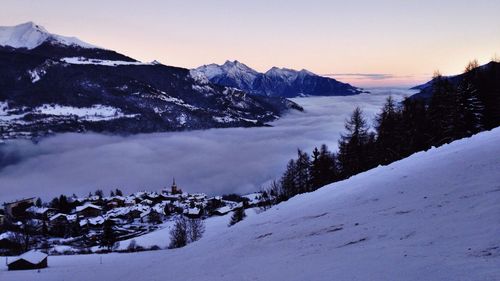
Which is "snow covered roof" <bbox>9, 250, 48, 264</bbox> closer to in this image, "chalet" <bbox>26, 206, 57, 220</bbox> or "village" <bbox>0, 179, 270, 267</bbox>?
"village" <bbox>0, 179, 270, 267</bbox>

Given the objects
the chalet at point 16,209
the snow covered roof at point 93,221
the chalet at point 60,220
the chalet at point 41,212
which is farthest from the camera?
the chalet at point 16,209

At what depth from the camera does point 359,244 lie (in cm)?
1697

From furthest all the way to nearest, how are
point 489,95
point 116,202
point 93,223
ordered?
point 116,202
point 93,223
point 489,95

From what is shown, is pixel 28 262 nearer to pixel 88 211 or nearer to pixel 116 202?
pixel 88 211

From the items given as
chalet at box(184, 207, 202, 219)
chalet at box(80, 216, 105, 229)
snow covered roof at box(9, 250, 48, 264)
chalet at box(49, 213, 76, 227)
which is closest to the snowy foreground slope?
snow covered roof at box(9, 250, 48, 264)

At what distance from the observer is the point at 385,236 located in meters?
16.8

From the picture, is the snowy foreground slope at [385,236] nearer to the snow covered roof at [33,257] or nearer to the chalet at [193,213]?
the snow covered roof at [33,257]

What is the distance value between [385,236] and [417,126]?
42.0m

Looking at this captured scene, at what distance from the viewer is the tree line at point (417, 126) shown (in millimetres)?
48469

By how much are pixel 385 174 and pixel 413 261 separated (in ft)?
61.9

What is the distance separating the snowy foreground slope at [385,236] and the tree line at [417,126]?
2323cm

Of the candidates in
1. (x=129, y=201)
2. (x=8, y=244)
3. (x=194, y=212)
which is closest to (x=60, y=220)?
(x=129, y=201)

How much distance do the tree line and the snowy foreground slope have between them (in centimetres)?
2323

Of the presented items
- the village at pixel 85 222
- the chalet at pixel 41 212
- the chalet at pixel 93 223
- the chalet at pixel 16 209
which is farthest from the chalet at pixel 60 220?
the chalet at pixel 16 209
